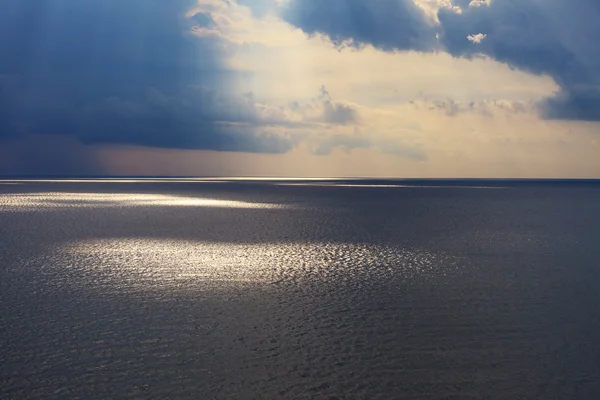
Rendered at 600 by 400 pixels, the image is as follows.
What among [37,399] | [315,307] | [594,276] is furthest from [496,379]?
[594,276]

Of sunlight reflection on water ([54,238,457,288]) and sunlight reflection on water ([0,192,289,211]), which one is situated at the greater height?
sunlight reflection on water ([54,238,457,288])

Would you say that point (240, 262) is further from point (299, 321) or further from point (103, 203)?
point (103, 203)

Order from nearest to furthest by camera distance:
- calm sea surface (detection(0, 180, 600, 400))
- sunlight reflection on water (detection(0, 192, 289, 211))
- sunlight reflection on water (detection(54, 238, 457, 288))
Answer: calm sea surface (detection(0, 180, 600, 400)), sunlight reflection on water (detection(54, 238, 457, 288)), sunlight reflection on water (detection(0, 192, 289, 211))

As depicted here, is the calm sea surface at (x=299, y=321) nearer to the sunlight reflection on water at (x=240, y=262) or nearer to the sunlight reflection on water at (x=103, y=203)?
the sunlight reflection on water at (x=240, y=262)

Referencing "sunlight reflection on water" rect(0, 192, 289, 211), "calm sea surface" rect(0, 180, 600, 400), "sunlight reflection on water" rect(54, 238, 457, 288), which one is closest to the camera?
"calm sea surface" rect(0, 180, 600, 400)

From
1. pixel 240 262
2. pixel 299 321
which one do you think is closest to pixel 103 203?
pixel 240 262

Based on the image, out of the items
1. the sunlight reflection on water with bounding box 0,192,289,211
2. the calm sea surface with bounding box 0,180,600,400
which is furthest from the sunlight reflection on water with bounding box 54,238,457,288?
the sunlight reflection on water with bounding box 0,192,289,211

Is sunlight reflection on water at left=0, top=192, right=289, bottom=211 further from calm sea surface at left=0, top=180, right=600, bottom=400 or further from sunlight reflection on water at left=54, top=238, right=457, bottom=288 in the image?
calm sea surface at left=0, top=180, right=600, bottom=400

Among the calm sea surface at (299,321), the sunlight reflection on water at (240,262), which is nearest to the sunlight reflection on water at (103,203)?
the sunlight reflection on water at (240,262)

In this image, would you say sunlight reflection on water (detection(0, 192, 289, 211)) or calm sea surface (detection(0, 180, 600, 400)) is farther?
sunlight reflection on water (detection(0, 192, 289, 211))
